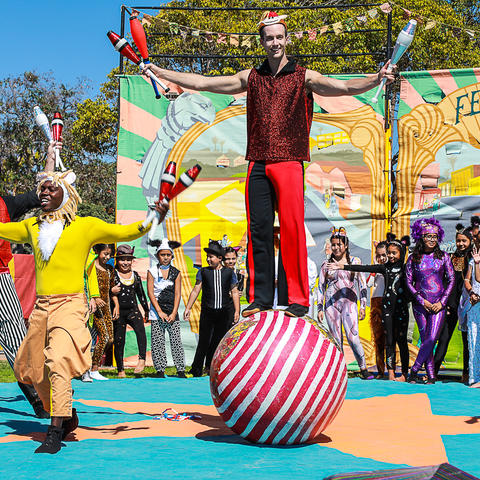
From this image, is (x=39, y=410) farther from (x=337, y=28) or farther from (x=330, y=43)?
(x=330, y=43)

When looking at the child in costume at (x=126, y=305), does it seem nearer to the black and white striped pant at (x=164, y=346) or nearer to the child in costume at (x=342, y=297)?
the black and white striped pant at (x=164, y=346)

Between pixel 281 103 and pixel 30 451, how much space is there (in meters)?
2.86

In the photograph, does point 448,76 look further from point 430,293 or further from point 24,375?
point 24,375

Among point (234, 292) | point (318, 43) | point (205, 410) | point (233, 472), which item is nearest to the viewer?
point (233, 472)

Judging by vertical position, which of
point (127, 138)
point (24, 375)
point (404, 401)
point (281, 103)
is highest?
point (127, 138)

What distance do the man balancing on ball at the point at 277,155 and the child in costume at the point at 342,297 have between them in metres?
3.96

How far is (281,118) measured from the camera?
4824 millimetres

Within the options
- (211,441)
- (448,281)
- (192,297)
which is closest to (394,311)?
(448,281)

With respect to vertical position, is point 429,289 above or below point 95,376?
above

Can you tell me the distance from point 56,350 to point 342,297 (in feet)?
16.6

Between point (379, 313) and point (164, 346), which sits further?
point (164, 346)

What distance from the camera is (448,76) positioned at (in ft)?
30.8

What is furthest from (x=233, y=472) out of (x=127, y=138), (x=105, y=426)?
(x=127, y=138)

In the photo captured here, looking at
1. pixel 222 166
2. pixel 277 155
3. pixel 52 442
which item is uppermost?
pixel 222 166
